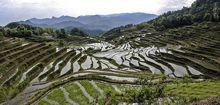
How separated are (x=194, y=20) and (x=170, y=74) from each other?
3615 inches

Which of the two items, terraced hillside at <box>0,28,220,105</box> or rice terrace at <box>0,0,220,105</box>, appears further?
terraced hillside at <box>0,28,220,105</box>

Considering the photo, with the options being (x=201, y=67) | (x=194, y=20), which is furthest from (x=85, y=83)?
(x=194, y=20)

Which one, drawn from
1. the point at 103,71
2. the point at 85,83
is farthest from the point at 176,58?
the point at 85,83

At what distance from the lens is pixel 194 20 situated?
150 metres

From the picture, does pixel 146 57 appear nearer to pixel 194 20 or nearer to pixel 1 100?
pixel 1 100

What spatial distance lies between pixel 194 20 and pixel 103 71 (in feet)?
309

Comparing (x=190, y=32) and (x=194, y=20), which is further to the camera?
(x=194, y=20)

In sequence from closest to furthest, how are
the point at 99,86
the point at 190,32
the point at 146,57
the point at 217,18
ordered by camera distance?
the point at 99,86, the point at 146,57, the point at 190,32, the point at 217,18

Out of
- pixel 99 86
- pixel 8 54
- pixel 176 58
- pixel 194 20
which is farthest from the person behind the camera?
pixel 194 20

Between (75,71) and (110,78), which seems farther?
(75,71)

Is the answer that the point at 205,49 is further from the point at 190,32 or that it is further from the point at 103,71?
the point at 190,32

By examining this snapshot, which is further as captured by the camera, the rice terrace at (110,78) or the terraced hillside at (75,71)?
→ the terraced hillside at (75,71)

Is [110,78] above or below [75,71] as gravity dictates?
above

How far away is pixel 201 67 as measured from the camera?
208 ft
